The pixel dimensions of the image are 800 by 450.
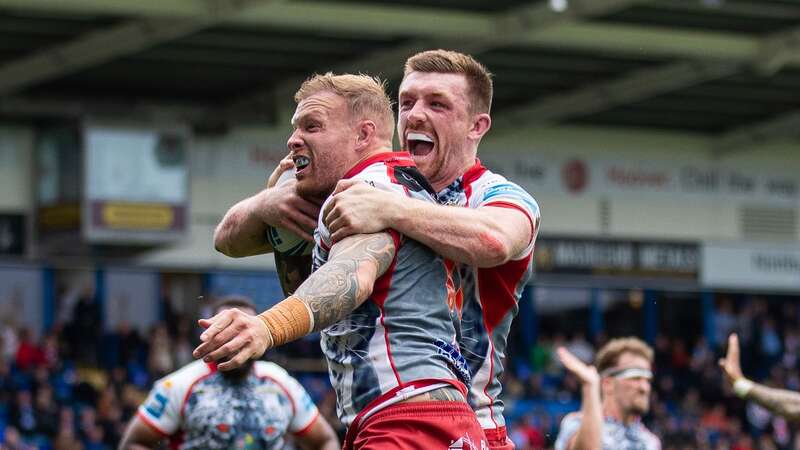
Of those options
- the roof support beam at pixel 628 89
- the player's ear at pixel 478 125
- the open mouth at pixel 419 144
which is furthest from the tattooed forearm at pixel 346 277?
the roof support beam at pixel 628 89

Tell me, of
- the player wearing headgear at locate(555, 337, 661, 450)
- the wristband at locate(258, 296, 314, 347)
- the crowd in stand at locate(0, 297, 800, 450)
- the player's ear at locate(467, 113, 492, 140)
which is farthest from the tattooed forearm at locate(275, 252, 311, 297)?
the crowd in stand at locate(0, 297, 800, 450)

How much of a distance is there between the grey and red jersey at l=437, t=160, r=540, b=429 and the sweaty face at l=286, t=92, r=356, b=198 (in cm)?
53

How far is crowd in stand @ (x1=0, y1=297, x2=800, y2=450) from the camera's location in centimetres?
1992

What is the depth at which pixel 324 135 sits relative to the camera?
523 centimetres

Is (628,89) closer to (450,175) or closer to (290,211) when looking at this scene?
(450,175)

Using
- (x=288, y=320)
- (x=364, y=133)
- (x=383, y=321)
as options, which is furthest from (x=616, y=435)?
(x=288, y=320)

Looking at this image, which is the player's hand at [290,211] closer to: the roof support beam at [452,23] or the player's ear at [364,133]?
the player's ear at [364,133]

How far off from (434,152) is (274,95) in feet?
62.7

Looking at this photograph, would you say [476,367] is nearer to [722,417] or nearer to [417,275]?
[417,275]

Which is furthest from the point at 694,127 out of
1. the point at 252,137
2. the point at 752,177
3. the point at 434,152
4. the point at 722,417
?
the point at 434,152

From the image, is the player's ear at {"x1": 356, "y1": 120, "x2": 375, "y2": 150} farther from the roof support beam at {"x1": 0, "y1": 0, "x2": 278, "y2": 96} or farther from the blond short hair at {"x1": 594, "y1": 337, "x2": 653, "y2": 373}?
the roof support beam at {"x1": 0, "y1": 0, "x2": 278, "y2": 96}

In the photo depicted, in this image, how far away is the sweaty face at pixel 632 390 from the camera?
1061 cm

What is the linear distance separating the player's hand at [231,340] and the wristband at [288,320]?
0.28ft

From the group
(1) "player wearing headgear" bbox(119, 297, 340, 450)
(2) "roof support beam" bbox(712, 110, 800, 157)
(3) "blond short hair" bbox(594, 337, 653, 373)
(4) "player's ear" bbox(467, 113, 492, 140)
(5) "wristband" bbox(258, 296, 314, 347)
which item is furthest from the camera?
(2) "roof support beam" bbox(712, 110, 800, 157)
